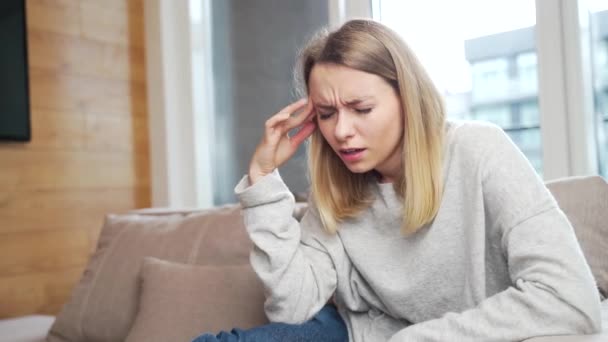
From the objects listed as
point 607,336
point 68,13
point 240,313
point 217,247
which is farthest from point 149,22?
point 607,336

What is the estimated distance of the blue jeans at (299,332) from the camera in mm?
1096

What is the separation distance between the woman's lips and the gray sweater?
108mm

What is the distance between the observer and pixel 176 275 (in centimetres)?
146

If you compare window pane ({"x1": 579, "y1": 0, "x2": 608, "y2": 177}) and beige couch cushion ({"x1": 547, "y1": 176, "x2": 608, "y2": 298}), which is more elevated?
window pane ({"x1": 579, "y1": 0, "x2": 608, "y2": 177})

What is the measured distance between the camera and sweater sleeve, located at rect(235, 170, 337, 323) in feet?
3.90

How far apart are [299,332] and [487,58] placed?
1183 millimetres

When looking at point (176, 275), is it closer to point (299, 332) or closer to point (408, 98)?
point (299, 332)

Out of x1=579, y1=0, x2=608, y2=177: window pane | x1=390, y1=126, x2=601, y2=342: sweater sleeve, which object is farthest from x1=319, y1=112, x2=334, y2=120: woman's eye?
x1=579, y1=0, x2=608, y2=177: window pane

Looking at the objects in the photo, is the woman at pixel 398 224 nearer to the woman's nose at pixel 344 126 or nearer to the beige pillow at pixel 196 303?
the woman's nose at pixel 344 126

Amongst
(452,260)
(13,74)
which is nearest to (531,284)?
(452,260)

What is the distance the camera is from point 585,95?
5.81 ft

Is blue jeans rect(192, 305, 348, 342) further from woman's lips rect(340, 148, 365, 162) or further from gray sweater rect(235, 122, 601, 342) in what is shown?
woman's lips rect(340, 148, 365, 162)

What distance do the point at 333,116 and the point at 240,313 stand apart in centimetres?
48

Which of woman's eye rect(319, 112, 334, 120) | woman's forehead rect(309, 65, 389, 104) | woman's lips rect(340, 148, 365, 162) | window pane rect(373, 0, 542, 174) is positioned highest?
window pane rect(373, 0, 542, 174)
